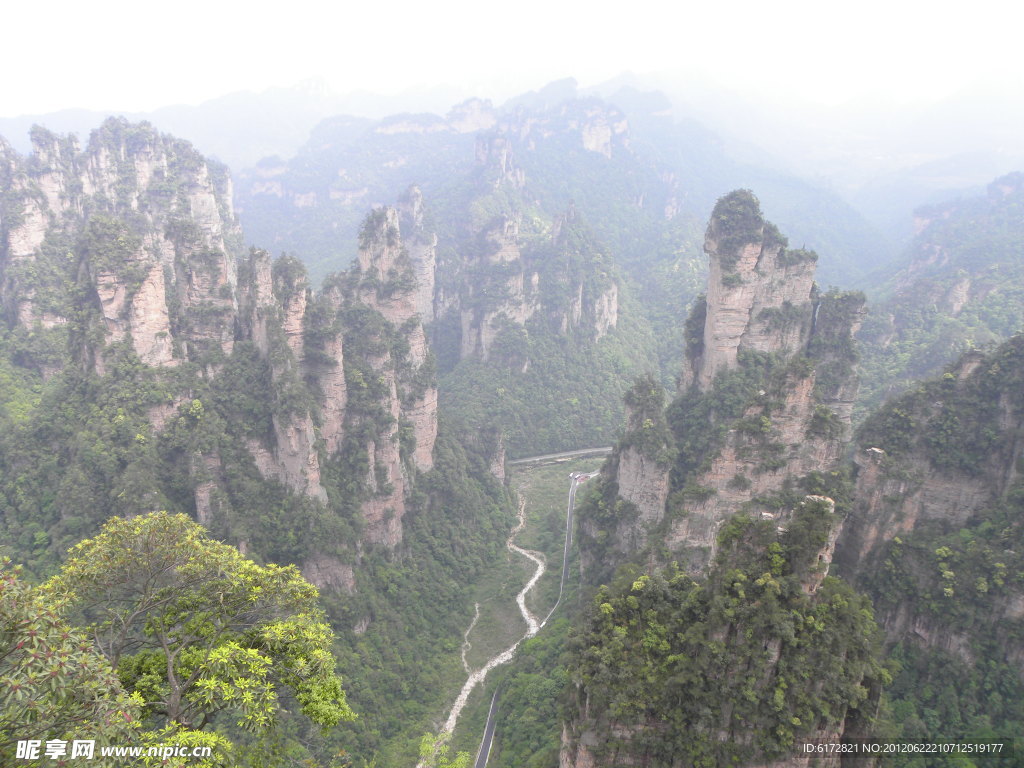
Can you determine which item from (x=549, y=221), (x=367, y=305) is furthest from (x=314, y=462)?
(x=549, y=221)

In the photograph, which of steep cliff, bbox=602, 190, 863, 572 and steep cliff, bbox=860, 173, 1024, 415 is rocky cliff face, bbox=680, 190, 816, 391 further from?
steep cliff, bbox=860, 173, 1024, 415

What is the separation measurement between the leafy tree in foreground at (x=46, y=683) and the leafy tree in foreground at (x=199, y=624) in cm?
240

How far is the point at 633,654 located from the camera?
22016mm

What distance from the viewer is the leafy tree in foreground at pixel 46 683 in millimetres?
9148

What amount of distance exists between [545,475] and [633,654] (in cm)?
4874

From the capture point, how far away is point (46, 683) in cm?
947

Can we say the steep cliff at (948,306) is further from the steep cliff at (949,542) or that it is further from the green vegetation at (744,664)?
the green vegetation at (744,664)

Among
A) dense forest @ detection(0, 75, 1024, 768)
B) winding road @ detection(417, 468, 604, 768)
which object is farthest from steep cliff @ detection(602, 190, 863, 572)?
winding road @ detection(417, 468, 604, 768)

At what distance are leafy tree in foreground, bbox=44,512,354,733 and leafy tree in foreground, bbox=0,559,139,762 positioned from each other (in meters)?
2.40

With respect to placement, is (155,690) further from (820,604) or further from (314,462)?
(314,462)

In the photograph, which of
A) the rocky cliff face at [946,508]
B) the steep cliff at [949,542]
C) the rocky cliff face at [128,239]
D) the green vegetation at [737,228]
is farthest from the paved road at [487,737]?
the green vegetation at [737,228]

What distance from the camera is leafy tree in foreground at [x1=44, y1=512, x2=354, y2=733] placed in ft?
43.1

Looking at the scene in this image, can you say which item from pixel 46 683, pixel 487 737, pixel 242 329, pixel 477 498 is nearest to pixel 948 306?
pixel 477 498

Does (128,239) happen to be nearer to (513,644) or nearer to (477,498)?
(477,498)
